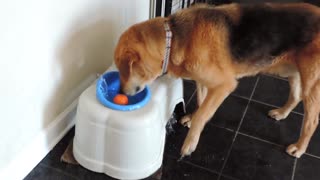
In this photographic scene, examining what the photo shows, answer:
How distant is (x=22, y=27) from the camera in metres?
1.44

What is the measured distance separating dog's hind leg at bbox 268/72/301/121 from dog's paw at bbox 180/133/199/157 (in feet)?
2.22

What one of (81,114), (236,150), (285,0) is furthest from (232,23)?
(285,0)

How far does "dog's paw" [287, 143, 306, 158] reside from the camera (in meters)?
2.02

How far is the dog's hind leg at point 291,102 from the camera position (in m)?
2.17

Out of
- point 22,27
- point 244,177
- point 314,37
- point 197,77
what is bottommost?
point 244,177

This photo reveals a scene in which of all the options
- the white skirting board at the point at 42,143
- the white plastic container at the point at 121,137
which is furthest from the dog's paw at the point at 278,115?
the white skirting board at the point at 42,143

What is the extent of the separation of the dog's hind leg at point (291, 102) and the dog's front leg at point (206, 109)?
1.74 feet

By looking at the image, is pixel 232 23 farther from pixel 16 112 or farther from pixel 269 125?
pixel 16 112

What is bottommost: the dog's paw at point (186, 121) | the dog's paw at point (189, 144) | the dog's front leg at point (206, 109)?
the dog's paw at point (186, 121)

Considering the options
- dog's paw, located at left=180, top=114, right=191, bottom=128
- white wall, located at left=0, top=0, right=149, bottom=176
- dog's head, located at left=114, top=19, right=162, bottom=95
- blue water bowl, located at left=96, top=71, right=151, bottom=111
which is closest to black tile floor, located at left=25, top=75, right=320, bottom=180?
dog's paw, located at left=180, top=114, right=191, bottom=128

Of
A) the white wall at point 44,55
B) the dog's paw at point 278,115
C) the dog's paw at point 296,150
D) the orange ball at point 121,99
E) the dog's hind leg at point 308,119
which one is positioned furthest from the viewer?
the dog's paw at point 278,115

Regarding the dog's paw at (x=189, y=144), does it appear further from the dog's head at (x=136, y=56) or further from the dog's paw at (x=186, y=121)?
the dog's head at (x=136, y=56)

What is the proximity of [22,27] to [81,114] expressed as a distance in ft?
1.58

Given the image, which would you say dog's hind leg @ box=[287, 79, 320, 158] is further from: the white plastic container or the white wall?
the white wall
